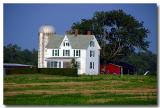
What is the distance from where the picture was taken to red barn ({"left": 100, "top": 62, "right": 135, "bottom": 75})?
14475 centimetres

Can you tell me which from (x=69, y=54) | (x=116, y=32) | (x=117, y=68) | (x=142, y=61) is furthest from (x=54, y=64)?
(x=142, y=61)

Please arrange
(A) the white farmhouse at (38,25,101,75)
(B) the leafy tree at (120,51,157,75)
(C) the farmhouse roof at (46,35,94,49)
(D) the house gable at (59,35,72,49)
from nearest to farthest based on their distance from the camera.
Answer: (B) the leafy tree at (120,51,157,75) < (A) the white farmhouse at (38,25,101,75) < (C) the farmhouse roof at (46,35,94,49) < (D) the house gable at (59,35,72,49)

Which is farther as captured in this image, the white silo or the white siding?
the white siding

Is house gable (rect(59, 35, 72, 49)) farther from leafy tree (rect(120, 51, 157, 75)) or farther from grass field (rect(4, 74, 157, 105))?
leafy tree (rect(120, 51, 157, 75))

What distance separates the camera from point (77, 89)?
475 feet

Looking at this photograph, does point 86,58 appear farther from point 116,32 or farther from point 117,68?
point 116,32

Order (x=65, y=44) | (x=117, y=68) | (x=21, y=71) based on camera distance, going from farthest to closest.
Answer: (x=65, y=44)
(x=117, y=68)
(x=21, y=71)

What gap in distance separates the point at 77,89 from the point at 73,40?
1309mm

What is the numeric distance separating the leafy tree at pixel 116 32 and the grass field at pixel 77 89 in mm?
700

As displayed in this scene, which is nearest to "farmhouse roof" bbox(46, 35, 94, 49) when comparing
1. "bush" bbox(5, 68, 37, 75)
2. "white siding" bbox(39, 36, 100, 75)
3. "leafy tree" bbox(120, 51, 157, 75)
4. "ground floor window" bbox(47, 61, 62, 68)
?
"white siding" bbox(39, 36, 100, 75)

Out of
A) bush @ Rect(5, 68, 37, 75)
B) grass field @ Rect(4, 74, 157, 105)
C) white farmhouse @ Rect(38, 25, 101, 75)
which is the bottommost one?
grass field @ Rect(4, 74, 157, 105)

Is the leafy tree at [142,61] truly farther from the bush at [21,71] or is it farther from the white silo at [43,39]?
the bush at [21,71]

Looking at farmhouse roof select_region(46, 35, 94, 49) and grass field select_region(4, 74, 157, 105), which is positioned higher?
farmhouse roof select_region(46, 35, 94, 49)

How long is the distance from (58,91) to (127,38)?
7.45 ft
